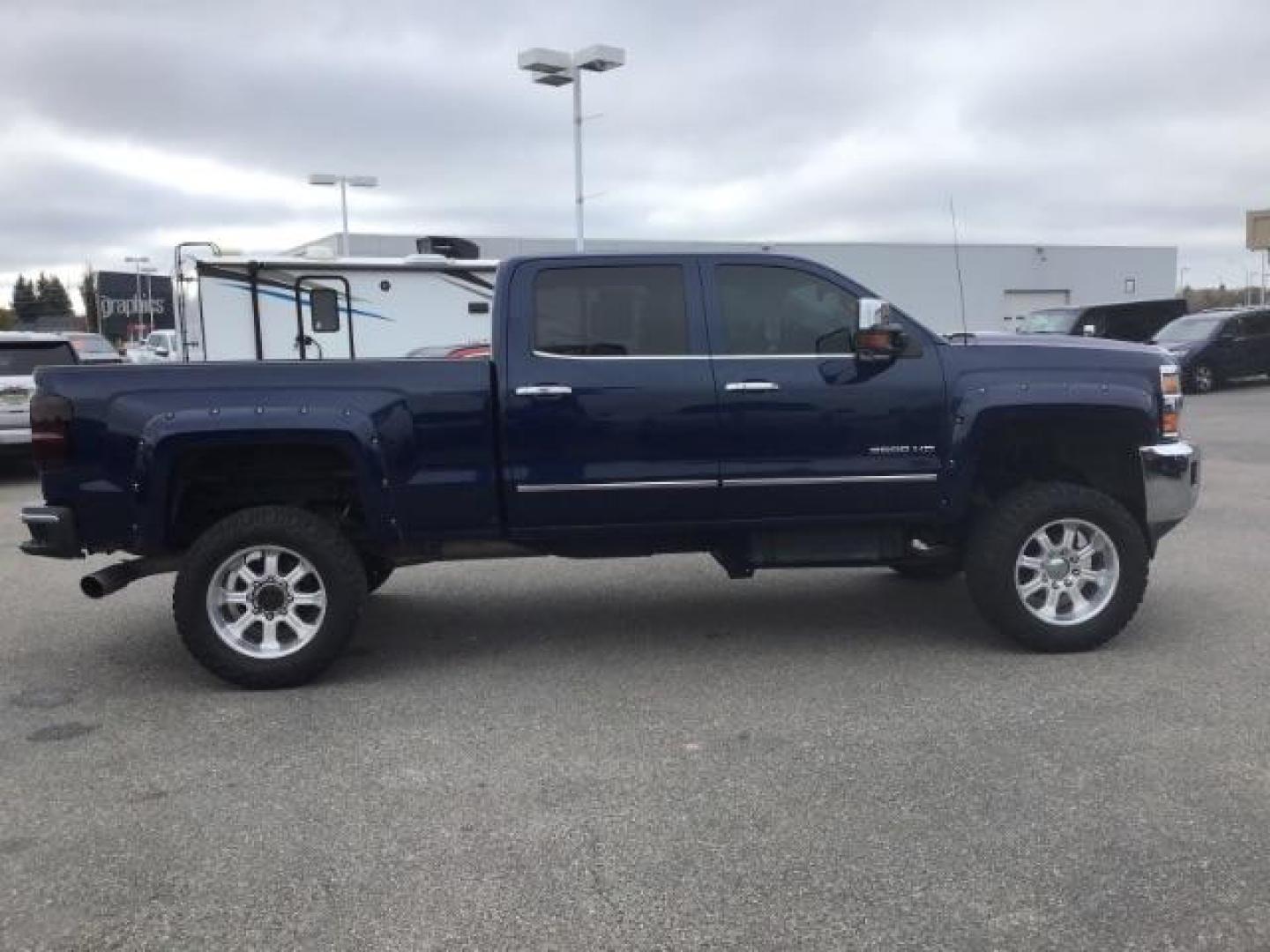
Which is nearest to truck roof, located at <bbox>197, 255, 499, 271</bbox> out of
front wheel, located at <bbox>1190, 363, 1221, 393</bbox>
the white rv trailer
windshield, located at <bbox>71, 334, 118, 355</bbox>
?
the white rv trailer

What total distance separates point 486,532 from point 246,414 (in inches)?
48.6

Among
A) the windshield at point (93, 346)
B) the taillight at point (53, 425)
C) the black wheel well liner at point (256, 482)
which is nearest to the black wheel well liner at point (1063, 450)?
the black wheel well liner at point (256, 482)

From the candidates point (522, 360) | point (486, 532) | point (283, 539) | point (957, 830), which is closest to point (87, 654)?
point (283, 539)

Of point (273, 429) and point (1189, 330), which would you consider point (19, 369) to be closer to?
point (273, 429)

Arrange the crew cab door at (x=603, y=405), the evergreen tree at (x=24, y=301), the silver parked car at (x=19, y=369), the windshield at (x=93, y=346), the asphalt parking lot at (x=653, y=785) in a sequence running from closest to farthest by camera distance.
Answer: the asphalt parking lot at (x=653, y=785), the crew cab door at (x=603, y=405), the silver parked car at (x=19, y=369), the windshield at (x=93, y=346), the evergreen tree at (x=24, y=301)

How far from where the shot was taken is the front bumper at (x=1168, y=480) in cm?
588

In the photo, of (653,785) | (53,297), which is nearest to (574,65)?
(653,785)

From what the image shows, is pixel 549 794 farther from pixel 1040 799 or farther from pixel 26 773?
pixel 26 773

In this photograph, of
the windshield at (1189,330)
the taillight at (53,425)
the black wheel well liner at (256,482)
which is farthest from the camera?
the windshield at (1189,330)

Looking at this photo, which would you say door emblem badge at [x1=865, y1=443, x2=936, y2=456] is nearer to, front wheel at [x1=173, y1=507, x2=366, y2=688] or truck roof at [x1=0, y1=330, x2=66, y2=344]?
front wheel at [x1=173, y1=507, x2=366, y2=688]

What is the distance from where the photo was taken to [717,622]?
21.5 feet

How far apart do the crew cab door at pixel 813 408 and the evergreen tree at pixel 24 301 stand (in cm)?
10751

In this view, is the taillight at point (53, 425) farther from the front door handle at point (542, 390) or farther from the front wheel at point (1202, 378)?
the front wheel at point (1202, 378)

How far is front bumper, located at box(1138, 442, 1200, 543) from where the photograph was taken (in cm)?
588
